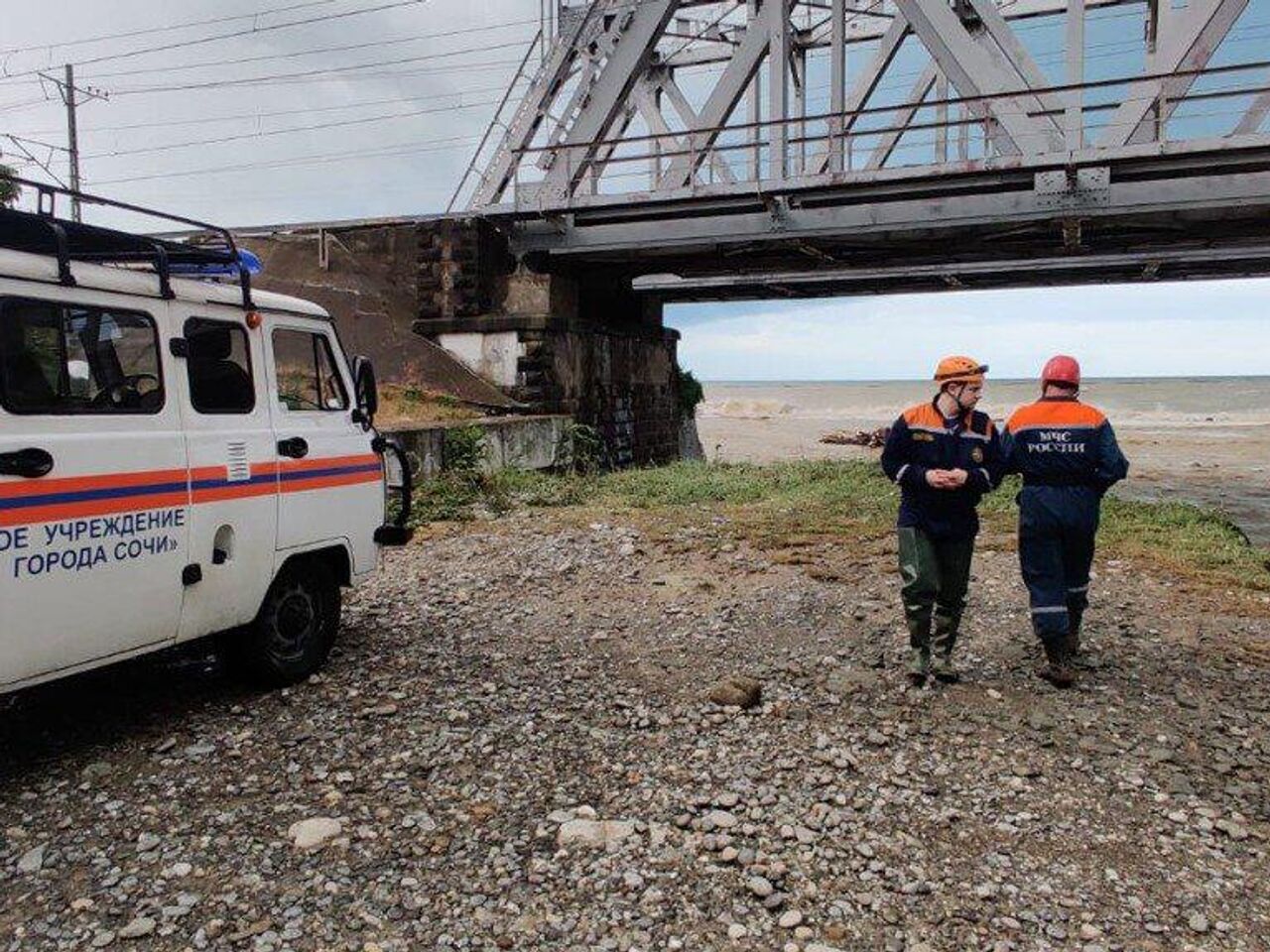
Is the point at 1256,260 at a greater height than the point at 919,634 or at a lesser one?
greater

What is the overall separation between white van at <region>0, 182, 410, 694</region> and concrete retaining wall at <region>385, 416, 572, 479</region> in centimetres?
597

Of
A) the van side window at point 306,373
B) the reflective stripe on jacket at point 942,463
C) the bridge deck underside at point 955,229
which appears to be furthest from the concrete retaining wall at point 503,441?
the reflective stripe on jacket at point 942,463

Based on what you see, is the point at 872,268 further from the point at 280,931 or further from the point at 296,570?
the point at 280,931

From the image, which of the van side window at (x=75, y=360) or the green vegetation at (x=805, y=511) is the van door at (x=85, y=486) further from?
the green vegetation at (x=805, y=511)

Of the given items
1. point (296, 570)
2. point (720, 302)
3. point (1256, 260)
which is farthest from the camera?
point (720, 302)

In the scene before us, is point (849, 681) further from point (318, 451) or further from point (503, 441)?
point (503, 441)

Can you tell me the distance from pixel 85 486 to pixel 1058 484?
17.3 feet

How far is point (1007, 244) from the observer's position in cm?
1831

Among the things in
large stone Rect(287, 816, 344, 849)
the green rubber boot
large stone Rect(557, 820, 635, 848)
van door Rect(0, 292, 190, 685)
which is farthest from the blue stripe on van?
the green rubber boot

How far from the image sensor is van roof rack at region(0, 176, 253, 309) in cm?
420

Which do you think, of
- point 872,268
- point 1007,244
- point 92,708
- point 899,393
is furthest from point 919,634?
point 899,393

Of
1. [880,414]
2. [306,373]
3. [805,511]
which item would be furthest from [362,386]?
[880,414]

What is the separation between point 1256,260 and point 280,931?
948 inches

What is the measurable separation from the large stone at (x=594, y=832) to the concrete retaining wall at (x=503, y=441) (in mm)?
8353
